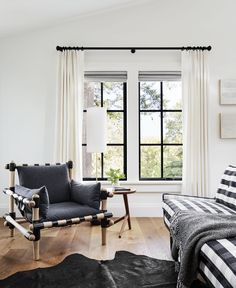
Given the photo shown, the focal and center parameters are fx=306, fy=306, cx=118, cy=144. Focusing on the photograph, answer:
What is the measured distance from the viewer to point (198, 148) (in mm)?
4223

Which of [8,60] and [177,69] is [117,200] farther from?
[8,60]

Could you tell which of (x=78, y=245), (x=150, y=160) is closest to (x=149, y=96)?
(x=150, y=160)

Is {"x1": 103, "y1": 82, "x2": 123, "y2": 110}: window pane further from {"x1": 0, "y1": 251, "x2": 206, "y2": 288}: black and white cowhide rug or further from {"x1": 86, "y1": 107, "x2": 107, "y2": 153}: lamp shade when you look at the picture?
{"x1": 0, "y1": 251, "x2": 206, "y2": 288}: black and white cowhide rug

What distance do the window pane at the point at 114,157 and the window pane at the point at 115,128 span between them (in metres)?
0.11

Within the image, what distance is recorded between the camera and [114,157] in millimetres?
4555

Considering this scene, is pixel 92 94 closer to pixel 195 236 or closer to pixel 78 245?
pixel 78 245

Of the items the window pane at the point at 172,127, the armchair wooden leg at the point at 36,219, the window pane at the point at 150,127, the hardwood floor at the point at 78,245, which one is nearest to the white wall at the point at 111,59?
the window pane at the point at 172,127

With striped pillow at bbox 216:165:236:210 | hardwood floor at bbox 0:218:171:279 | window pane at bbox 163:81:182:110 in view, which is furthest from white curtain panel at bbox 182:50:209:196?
striped pillow at bbox 216:165:236:210

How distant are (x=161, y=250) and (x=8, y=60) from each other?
10.9 feet

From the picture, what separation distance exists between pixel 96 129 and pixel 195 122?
4.68 feet

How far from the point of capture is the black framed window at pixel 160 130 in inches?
179

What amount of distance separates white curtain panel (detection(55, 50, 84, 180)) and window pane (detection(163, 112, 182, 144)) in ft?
4.14

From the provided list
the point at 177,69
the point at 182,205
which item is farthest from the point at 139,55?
the point at 182,205

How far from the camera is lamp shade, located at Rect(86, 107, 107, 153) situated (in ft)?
12.4
